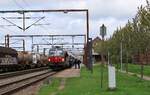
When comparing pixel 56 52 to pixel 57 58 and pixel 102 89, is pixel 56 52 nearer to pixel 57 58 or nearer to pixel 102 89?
pixel 57 58

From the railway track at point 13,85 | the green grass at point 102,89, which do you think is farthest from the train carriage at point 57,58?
the green grass at point 102,89

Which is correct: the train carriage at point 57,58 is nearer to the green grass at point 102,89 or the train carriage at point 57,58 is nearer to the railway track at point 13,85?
the railway track at point 13,85

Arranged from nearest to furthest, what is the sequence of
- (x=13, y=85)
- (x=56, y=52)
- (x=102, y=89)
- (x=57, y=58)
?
(x=102, y=89)
(x=13, y=85)
(x=57, y=58)
(x=56, y=52)

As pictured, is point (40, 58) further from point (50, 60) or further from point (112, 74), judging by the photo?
point (112, 74)

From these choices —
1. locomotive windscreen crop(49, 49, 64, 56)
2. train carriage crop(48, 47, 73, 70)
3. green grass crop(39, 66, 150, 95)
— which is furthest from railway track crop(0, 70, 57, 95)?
locomotive windscreen crop(49, 49, 64, 56)

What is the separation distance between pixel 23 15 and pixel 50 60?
12.6 metres

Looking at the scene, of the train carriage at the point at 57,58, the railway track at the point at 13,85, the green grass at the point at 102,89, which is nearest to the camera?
the green grass at the point at 102,89

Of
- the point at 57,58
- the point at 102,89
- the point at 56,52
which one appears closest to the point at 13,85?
the point at 102,89

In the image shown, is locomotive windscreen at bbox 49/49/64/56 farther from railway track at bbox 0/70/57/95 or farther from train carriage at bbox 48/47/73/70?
railway track at bbox 0/70/57/95

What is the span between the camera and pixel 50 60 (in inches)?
2616

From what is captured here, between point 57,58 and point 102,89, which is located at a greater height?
point 57,58

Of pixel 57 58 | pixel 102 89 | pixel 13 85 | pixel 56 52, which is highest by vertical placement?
pixel 56 52

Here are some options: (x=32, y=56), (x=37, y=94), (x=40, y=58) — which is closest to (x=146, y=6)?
(x=37, y=94)

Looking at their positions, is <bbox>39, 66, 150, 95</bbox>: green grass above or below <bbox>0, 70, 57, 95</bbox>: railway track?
above
